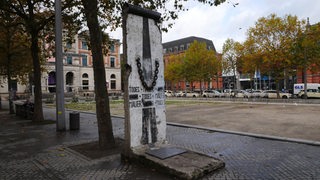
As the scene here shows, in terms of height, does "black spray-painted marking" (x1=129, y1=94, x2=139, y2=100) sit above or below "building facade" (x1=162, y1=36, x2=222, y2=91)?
below

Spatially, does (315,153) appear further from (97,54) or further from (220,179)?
(97,54)

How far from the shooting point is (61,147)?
7754mm

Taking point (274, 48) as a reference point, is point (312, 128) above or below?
below

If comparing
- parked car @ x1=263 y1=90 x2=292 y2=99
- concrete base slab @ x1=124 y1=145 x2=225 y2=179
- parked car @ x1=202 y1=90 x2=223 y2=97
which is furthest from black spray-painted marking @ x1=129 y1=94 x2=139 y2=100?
parked car @ x1=202 y1=90 x2=223 y2=97

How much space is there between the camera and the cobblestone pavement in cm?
516

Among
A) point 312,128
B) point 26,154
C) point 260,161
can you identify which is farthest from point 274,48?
point 26,154

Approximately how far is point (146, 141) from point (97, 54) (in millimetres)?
3082

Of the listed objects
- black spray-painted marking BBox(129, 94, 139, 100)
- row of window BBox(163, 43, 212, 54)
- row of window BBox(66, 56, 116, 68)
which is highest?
row of window BBox(163, 43, 212, 54)

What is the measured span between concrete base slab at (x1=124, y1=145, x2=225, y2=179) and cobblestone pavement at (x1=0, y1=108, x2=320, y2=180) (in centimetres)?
14

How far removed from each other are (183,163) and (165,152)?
2.50ft

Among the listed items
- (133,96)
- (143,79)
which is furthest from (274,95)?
(133,96)

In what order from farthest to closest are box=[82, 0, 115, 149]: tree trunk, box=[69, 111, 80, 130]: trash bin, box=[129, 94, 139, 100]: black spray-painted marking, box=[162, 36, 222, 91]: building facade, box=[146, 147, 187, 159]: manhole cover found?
box=[162, 36, 222, 91]: building facade, box=[69, 111, 80, 130]: trash bin, box=[82, 0, 115, 149]: tree trunk, box=[129, 94, 139, 100]: black spray-painted marking, box=[146, 147, 187, 159]: manhole cover

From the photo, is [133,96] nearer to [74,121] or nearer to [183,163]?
[183,163]

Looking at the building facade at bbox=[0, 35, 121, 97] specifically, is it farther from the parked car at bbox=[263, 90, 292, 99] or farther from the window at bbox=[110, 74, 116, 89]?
the parked car at bbox=[263, 90, 292, 99]
